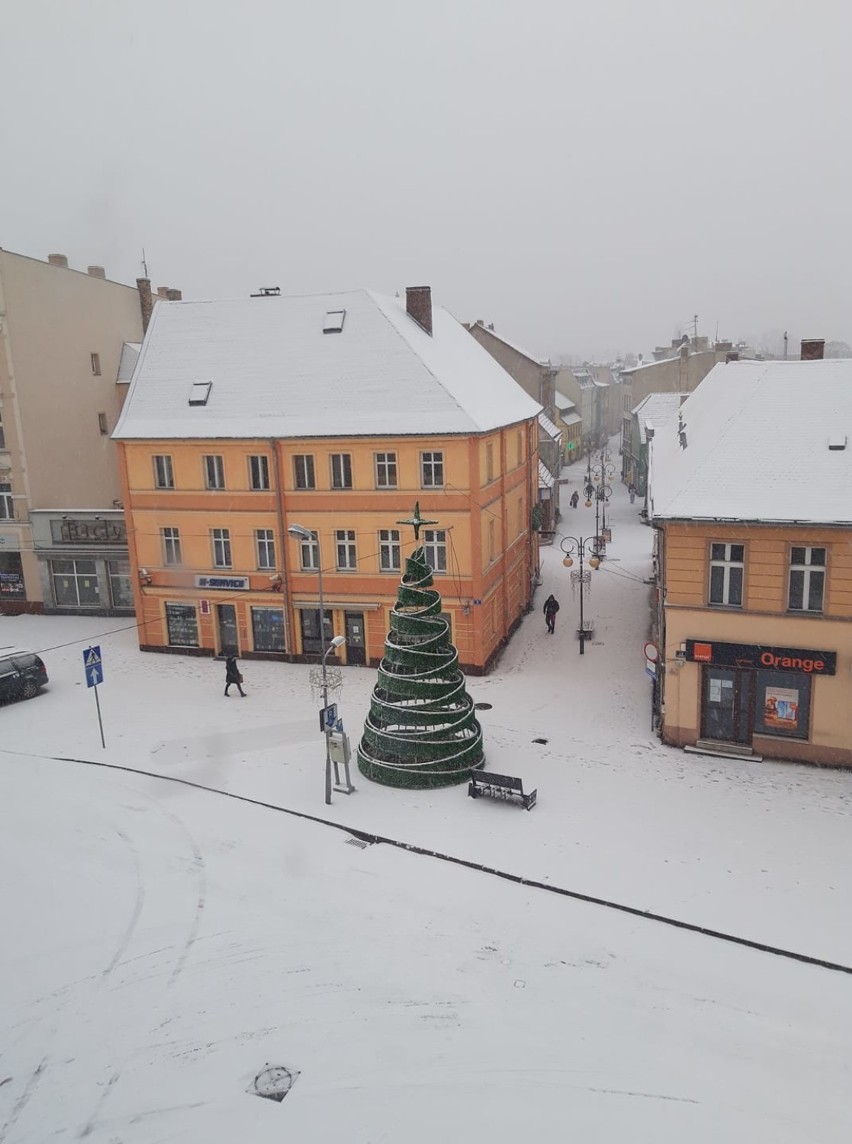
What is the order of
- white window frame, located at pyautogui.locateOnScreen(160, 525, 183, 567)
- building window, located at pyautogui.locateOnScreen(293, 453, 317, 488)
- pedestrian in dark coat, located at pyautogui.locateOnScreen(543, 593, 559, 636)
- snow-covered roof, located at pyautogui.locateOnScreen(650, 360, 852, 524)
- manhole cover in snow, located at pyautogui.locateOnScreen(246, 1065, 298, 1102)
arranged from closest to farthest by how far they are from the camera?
manhole cover in snow, located at pyautogui.locateOnScreen(246, 1065, 298, 1102) → snow-covered roof, located at pyautogui.locateOnScreen(650, 360, 852, 524) → building window, located at pyautogui.locateOnScreen(293, 453, 317, 488) → white window frame, located at pyautogui.locateOnScreen(160, 525, 183, 567) → pedestrian in dark coat, located at pyautogui.locateOnScreen(543, 593, 559, 636)

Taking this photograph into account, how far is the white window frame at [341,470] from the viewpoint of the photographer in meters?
25.2

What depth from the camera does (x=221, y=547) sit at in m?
27.1

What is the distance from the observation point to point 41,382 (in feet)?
109

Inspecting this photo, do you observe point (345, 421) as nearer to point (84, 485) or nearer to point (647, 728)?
point (647, 728)

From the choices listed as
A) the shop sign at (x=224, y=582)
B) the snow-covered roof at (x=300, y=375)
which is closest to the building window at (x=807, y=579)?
the snow-covered roof at (x=300, y=375)

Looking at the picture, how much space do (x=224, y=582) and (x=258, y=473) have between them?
148 inches

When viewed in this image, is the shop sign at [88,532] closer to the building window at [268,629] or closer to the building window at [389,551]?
the building window at [268,629]

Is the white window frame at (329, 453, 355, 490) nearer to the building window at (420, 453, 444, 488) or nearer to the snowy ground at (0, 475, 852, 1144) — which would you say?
the building window at (420, 453, 444, 488)

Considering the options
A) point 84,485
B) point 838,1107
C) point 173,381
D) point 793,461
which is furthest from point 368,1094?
point 84,485

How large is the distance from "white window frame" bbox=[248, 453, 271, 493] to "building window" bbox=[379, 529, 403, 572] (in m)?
4.08

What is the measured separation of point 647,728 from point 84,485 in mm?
26213

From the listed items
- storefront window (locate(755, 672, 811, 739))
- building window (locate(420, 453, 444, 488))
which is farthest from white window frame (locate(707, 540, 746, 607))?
building window (locate(420, 453, 444, 488))

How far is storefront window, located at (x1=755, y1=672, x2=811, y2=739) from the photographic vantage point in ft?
59.5

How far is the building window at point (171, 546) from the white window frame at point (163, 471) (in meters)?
1.56
